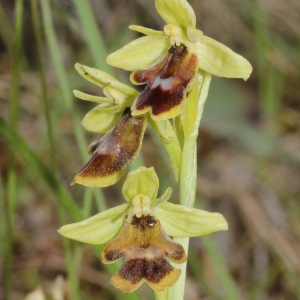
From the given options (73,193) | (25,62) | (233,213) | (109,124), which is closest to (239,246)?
(233,213)

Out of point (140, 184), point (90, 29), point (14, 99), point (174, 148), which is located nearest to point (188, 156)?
point (174, 148)

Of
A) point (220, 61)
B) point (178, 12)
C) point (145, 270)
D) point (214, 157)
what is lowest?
point (145, 270)

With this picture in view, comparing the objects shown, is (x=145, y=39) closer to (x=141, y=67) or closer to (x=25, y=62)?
(x=141, y=67)

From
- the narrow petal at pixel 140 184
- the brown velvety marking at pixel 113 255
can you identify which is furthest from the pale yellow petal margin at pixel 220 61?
the brown velvety marking at pixel 113 255

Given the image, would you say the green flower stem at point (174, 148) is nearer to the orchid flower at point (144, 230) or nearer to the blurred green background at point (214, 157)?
the orchid flower at point (144, 230)

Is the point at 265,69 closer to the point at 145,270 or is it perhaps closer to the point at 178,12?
the point at 178,12

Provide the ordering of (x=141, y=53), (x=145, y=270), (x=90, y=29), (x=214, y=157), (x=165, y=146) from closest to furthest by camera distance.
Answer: (x=145, y=270), (x=165, y=146), (x=141, y=53), (x=90, y=29), (x=214, y=157)
